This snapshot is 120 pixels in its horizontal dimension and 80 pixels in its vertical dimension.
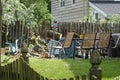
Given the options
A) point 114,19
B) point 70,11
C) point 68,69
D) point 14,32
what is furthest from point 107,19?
point 68,69

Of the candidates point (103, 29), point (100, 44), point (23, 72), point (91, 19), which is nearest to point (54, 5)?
point (91, 19)

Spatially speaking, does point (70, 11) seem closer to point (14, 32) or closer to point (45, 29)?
point (45, 29)

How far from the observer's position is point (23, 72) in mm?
6859

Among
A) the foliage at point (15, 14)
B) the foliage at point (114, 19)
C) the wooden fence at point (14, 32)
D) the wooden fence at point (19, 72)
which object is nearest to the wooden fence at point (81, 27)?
the foliage at point (114, 19)

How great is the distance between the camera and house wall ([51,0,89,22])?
33.3m

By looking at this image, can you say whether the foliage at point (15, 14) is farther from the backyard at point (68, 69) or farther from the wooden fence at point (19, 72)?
the wooden fence at point (19, 72)

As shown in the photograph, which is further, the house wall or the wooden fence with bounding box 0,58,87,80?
the house wall

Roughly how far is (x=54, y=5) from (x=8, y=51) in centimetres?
2073

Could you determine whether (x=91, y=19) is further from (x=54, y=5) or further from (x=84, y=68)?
(x=84, y=68)

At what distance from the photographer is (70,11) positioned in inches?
1414

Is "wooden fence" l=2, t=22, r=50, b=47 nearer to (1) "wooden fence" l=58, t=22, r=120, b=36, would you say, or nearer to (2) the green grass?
(1) "wooden fence" l=58, t=22, r=120, b=36

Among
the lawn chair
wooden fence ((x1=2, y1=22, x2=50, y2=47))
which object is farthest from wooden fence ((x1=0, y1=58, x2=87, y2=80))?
wooden fence ((x1=2, y1=22, x2=50, y2=47))

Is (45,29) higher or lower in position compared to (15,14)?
lower

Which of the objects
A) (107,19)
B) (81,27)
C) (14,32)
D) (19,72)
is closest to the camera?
(19,72)
